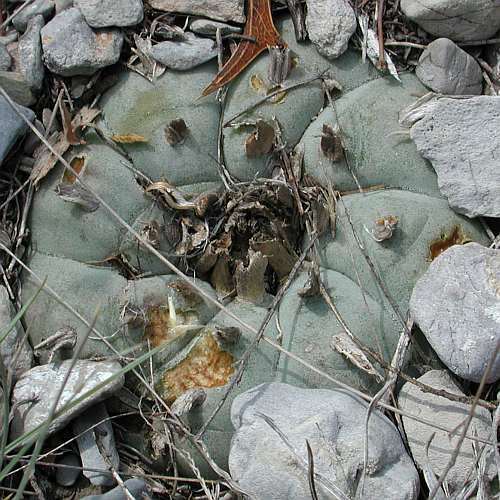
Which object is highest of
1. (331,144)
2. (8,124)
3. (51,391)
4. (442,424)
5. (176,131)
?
(8,124)

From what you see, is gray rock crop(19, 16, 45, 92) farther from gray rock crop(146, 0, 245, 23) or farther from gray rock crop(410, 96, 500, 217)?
gray rock crop(410, 96, 500, 217)

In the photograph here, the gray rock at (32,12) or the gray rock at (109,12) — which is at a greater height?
the gray rock at (32,12)

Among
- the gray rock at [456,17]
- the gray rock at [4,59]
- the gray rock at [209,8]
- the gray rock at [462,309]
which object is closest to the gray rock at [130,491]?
the gray rock at [462,309]

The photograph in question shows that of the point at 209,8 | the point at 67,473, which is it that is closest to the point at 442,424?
the point at 67,473

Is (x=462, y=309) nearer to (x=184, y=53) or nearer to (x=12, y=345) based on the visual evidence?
(x=184, y=53)

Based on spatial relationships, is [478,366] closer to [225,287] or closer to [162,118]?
[225,287]

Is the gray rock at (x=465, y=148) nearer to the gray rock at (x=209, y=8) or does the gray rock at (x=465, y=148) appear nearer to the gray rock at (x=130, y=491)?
the gray rock at (x=209, y=8)
